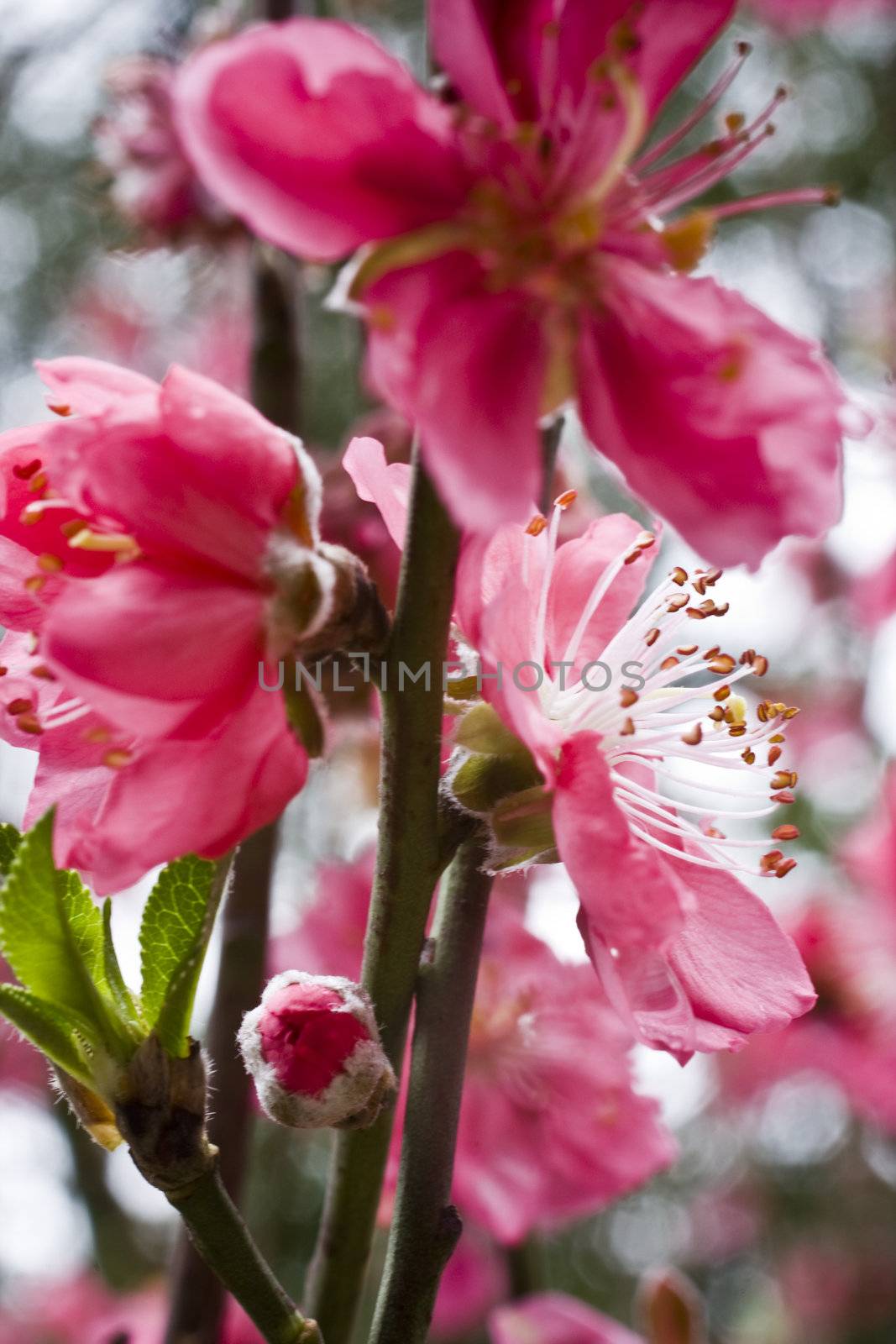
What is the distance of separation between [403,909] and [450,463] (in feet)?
0.57

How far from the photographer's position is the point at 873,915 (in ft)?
6.13

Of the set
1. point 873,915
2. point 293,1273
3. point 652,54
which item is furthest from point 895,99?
point 652,54

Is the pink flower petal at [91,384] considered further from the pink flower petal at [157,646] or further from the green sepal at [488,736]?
the green sepal at [488,736]

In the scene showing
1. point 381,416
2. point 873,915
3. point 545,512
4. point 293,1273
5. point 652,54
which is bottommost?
point 293,1273

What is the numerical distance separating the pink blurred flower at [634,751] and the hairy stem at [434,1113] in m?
0.04

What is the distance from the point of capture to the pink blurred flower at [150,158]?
150 cm

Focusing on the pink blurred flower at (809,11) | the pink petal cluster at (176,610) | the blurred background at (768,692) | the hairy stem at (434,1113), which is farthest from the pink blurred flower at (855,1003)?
the pink blurred flower at (809,11)

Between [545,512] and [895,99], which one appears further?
[895,99]

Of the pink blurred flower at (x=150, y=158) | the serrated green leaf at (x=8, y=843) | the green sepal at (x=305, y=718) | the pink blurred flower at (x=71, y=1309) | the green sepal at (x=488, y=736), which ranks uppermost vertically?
the green sepal at (x=305, y=718)

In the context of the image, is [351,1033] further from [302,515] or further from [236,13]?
[236,13]

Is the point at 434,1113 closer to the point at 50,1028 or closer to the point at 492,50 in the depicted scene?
the point at 50,1028

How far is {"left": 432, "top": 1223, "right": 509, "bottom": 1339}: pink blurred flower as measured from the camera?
1286mm

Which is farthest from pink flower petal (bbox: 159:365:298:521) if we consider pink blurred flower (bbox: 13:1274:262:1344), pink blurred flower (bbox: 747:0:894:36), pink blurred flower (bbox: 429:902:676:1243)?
pink blurred flower (bbox: 747:0:894:36)

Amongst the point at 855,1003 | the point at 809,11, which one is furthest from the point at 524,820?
the point at 809,11
